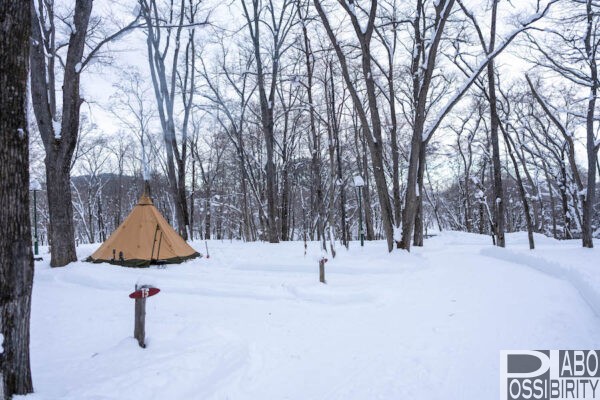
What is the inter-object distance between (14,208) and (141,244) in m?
8.34

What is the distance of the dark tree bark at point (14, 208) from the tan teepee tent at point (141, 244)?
7898 mm

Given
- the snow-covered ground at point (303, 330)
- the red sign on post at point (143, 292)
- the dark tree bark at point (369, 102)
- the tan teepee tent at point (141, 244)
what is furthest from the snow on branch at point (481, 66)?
the red sign on post at point (143, 292)

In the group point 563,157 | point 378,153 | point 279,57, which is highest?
point 279,57

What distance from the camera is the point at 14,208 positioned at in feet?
8.60

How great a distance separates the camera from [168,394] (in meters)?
3.02

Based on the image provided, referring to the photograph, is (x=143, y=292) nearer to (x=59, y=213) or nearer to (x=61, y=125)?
(x=59, y=213)

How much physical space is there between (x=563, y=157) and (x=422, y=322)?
2079 centimetres

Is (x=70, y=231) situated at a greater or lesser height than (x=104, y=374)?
greater

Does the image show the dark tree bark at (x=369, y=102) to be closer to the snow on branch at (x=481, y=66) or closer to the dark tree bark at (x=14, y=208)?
the snow on branch at (x=481, y=66)

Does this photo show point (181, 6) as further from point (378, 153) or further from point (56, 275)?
point (56, 275)

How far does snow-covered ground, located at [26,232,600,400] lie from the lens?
3.30m

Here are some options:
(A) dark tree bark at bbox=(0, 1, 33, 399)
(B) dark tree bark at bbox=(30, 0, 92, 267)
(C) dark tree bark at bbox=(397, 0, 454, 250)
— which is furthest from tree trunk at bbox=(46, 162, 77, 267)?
(C) dark tree bark at bbox=(397, 0, 454, 250)

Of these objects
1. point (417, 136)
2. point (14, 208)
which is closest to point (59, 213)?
point (14, 208)

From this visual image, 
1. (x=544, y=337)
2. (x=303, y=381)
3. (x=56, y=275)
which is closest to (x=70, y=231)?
(x=56, y=275)
